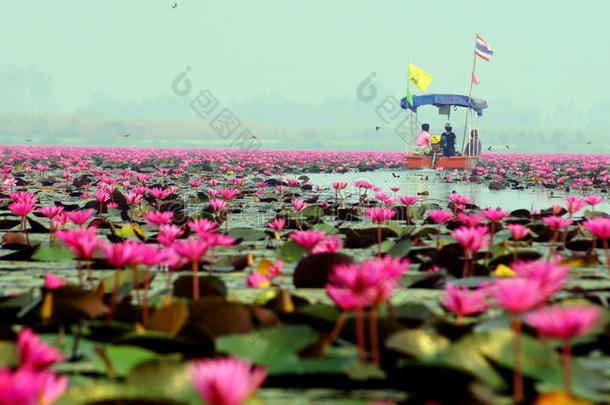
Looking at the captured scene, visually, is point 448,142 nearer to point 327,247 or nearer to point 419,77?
point 419,77

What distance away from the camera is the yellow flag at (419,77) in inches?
535

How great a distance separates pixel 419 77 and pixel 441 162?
2061 millimetres

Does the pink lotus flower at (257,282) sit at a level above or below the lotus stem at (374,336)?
below

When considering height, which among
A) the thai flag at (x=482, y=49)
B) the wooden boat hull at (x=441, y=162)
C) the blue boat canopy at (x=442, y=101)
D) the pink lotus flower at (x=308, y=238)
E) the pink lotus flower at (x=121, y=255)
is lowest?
the wooden boat hull at (x=441, y=162)

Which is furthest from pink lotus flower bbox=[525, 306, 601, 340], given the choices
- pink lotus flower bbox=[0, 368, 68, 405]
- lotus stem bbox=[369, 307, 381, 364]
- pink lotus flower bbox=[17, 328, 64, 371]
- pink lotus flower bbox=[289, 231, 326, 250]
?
pink lotus flower bbox=[289, 231, 326, 250]

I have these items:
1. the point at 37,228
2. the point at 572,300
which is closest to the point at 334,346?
the point at 572,300

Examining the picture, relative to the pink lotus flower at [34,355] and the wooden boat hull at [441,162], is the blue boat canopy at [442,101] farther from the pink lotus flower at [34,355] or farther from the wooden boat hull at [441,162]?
the pink lotus flower at [34,355]

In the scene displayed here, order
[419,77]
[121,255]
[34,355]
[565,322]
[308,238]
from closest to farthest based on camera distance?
[565,322]
[34,355]
[121,255]
[308,238]
[419,77]

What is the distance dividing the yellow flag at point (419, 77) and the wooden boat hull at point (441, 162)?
68.8 inches

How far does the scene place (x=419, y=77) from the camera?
13695mm

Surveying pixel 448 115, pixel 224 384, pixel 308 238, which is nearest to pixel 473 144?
pixel 448 115

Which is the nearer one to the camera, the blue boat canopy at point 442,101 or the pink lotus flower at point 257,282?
the pink lotus flower at point 257,282

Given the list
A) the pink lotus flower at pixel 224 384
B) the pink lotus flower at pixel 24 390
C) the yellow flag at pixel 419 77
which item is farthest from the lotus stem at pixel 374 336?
the yellow flag at pixel 419 77

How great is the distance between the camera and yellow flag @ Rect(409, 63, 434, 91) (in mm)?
13586
